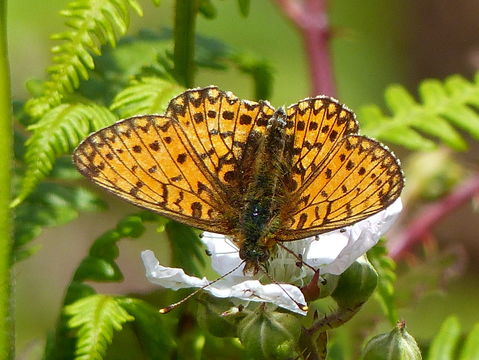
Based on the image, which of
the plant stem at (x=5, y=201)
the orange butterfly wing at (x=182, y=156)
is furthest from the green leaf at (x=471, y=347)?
the plant stem at (x=5, y=201)

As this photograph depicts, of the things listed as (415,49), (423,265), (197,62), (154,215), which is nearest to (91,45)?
(154,215)

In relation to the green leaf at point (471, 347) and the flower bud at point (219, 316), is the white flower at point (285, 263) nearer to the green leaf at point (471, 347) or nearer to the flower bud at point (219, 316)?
the flower bud at point (219, 316)

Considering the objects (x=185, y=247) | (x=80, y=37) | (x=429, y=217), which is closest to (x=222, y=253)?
(x=185, y=247)

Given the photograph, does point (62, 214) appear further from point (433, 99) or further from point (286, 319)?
point (433, 99)

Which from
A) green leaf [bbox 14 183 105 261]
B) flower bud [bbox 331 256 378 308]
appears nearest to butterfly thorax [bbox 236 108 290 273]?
flower bud [bbox 331 256 378 308]

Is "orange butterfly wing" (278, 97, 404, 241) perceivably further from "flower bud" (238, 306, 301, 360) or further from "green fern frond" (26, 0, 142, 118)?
"green fern frond" (26, 0, 142, 118)
